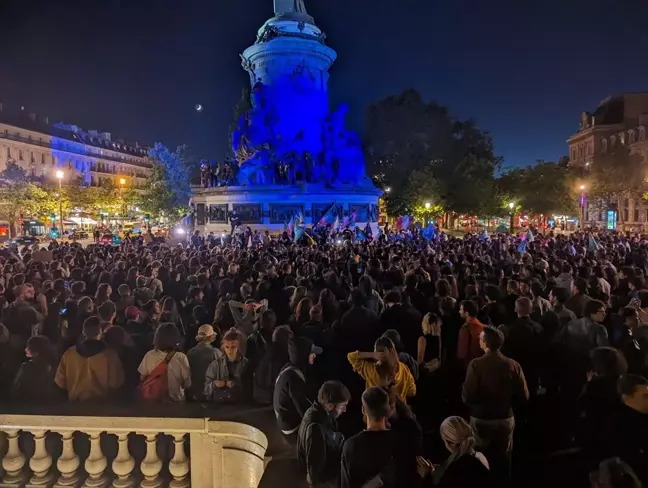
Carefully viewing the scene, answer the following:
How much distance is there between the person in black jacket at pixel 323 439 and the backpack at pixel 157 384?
180cm

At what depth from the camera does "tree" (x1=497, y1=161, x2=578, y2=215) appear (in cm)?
6194

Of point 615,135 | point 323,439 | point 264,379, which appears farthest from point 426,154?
point 323,439

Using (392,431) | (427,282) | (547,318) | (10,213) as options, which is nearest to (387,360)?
(392,431)

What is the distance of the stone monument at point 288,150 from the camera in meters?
41.9

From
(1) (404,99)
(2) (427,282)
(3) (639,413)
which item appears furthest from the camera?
(1) (404,99)

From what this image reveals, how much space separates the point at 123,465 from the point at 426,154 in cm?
5973

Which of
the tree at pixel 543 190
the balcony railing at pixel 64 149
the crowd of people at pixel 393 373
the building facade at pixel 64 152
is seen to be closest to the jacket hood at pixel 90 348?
the crowd of people at pixel 393 373

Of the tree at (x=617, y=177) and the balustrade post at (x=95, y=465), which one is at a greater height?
the tree at (x=617, y=177)

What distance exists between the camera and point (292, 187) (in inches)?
1644

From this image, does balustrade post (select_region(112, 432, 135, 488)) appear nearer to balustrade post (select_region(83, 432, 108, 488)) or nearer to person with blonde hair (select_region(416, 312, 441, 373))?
balustrade post (select_region(83, 432, 108, 488))

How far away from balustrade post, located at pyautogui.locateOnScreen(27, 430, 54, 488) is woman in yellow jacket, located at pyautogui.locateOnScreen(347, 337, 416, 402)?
289 cm

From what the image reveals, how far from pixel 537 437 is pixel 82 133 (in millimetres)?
105093

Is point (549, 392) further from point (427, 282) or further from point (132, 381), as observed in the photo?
point (132, 381)

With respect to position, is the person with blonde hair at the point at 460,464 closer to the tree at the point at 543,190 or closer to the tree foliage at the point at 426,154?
the tree foliage at the point at 426,154
